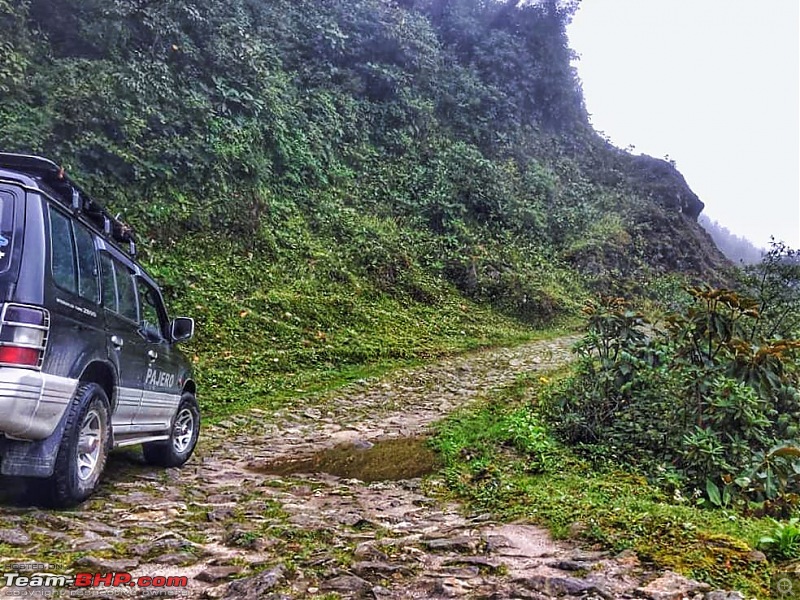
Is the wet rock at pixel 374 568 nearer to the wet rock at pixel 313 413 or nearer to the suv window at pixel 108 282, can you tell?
the suv window at pixel 108 282

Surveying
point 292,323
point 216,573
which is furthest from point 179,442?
point 292,323

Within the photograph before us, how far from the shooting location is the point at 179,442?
6047 mm

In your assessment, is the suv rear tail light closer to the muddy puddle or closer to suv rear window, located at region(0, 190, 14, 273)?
suv rear window, located at region(0, 190, 14, 273)

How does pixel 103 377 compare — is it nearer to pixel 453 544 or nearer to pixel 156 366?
pixel 156 366

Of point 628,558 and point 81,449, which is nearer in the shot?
point 628,558

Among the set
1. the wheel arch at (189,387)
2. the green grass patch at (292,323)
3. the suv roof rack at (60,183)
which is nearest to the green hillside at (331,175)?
the green grass patch at (292,323)

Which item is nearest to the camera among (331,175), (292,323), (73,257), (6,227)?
(6,227)

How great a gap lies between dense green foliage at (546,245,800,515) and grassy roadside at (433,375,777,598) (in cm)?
49

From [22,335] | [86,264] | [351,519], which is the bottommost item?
[351,519]

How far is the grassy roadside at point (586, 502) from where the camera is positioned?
2.87 m

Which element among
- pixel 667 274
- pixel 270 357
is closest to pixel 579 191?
pixel 667 274

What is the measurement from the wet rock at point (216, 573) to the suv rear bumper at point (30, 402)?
4.45 ft

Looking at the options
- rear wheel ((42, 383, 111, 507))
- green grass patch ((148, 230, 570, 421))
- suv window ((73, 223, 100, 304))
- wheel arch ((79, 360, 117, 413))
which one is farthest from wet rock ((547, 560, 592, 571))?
green grass patch ((148, 230, 570, 421))

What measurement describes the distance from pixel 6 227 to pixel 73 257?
0.52m
